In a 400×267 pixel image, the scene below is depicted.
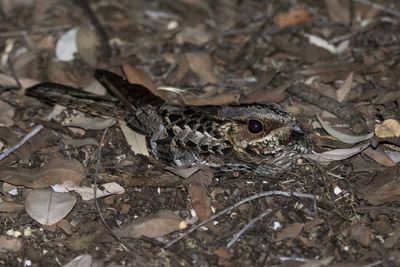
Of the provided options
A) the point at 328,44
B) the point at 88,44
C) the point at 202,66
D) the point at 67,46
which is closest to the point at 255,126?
the point at 202,66

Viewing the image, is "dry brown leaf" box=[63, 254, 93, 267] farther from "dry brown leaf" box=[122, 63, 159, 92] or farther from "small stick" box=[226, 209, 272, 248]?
"dry brown leaf" box=[122, 63, 159, 92]

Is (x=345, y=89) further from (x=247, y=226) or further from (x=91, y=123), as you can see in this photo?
(x=91, y=123)

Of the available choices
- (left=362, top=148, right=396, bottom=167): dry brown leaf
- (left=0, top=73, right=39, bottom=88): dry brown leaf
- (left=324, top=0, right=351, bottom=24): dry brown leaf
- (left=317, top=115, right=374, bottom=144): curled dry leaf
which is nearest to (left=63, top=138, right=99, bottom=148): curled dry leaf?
(left=0, top=73, right=39, bottom=88): dry brown leaf

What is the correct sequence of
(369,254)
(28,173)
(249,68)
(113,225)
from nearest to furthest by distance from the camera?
(369,254) → (113,225) → (28,173) → (249,68)

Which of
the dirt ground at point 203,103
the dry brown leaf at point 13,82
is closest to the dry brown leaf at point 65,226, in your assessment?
the dirt ground at point 203,103

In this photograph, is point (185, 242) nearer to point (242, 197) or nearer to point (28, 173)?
point (242, 197)

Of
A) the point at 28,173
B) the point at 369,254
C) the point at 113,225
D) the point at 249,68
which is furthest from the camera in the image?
the point at 249,68

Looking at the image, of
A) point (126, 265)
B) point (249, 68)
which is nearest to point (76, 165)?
point (126, 265)
